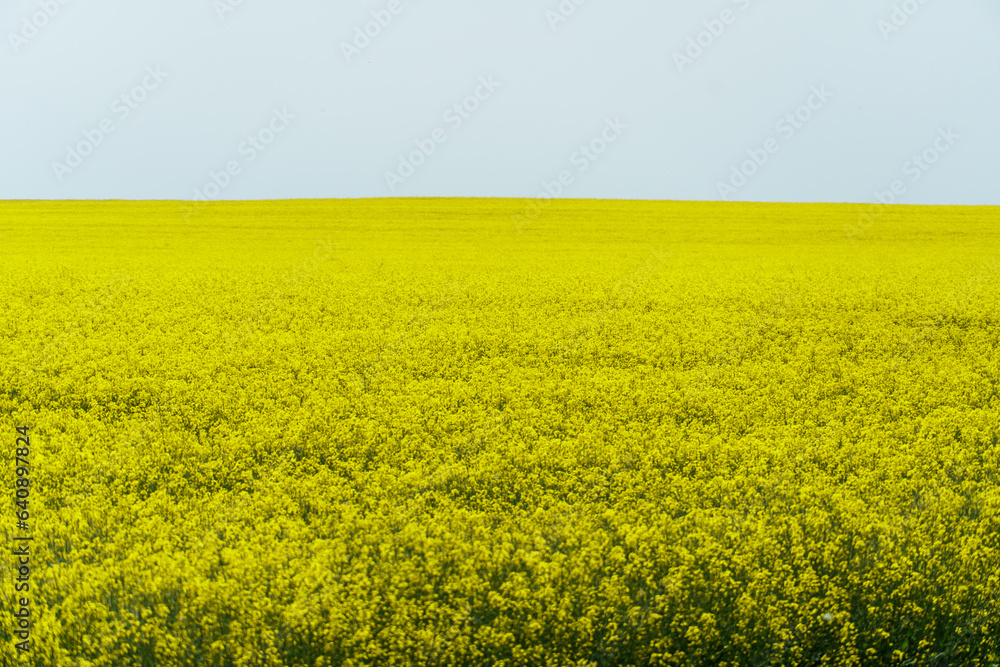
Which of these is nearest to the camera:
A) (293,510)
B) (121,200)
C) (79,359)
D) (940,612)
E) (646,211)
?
(940,612)

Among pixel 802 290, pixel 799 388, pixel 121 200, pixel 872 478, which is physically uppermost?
pixel 121 200

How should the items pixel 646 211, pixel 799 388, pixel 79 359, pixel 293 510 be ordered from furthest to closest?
pixel 646 211 < pixel 79 359 < pixel 799 388 < pixel 293 510

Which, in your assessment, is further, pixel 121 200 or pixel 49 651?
pixel 121 200

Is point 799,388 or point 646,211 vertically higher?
point 646,211

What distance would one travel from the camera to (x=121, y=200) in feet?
97.1

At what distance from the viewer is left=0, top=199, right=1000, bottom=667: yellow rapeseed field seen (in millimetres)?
4355

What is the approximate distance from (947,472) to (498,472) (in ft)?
12.7

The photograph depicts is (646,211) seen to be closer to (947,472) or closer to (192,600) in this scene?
(947,472)

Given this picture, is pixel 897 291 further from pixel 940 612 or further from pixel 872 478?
pixel 940 612

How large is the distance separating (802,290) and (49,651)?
12.2 meters

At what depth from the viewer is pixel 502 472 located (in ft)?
19.5

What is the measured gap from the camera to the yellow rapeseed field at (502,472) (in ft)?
14.3

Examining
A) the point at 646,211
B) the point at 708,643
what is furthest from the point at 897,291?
the point at 646,211

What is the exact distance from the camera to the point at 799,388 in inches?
325
